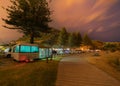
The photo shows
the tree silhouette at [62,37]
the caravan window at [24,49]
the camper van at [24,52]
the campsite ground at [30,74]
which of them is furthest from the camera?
the tree silhouette at [62,37]

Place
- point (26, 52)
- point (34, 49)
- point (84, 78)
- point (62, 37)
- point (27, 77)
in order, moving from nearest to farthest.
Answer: point (27, 77) < point (84, 78) < point (26, 52) < point (34, 49) < point (62, 37)

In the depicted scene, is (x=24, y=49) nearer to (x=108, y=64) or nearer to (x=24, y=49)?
(x=24, y=49)

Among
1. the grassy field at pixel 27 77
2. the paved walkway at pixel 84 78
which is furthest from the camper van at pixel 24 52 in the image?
the paved walkway at pixel 84 78

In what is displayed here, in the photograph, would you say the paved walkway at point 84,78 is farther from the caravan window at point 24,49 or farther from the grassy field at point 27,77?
the caravan window at point 24,49

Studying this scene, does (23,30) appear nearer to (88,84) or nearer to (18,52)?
(18,52)

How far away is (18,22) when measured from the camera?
35469 millimetres

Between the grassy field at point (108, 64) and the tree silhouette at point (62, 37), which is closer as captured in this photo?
the grassy field at point (108, 64)

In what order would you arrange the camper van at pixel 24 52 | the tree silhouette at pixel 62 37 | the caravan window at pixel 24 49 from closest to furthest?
1. the camper van at pixel 24 52
2. the caravan window at pixel 24 49
3. the tree silhouette at pixel 62 37

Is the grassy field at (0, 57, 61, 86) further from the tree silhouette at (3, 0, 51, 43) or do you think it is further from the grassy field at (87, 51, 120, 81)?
the tree silhouette at (3, 0, 51, 43)

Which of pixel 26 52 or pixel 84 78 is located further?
pixel 26 52

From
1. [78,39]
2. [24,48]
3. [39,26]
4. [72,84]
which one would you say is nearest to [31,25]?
[39,26]

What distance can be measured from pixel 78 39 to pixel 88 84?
3869 inches

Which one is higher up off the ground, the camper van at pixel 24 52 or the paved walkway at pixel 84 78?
the camper van at pixel 24 52

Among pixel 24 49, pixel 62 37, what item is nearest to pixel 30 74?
pixel 24 49
